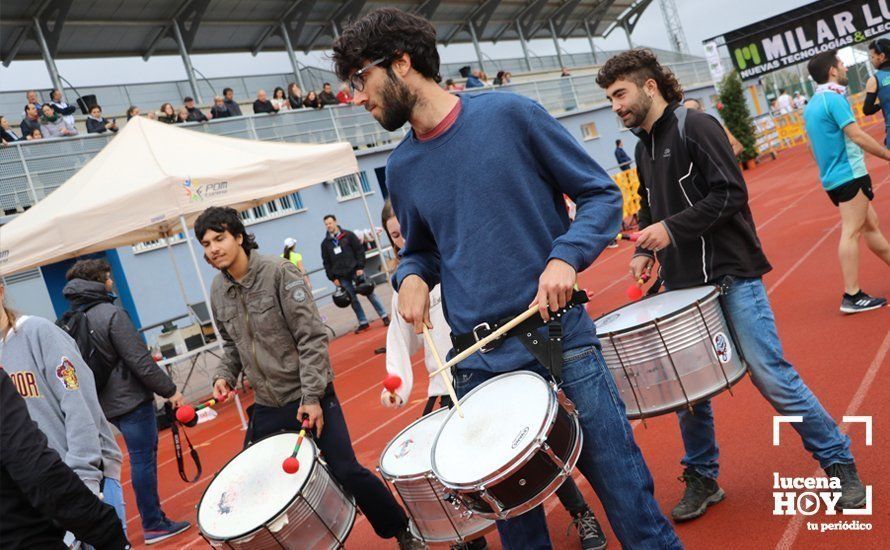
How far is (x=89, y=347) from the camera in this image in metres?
5.58

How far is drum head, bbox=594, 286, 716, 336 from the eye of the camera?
10.4 feet

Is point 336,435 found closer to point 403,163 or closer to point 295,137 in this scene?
point 403,163

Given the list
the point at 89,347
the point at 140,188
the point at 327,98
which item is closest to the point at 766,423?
the point at 89,347

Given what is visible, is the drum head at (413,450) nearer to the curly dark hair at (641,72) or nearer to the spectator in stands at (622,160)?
the curly dark hair at (641,72)

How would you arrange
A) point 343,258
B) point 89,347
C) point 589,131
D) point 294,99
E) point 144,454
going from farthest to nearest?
point 589,131 → point 294,99 → point 343,258 → point 144,454 → point 89,347

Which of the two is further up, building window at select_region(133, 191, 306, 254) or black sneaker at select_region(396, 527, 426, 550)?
building window at select_region(133, 191, 306, 254)

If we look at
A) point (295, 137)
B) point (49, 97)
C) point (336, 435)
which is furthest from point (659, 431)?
point (49, 97)

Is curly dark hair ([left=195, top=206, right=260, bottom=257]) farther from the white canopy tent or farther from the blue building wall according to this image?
the blue building wall

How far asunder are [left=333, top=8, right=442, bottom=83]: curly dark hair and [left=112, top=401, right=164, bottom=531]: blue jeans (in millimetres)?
4202

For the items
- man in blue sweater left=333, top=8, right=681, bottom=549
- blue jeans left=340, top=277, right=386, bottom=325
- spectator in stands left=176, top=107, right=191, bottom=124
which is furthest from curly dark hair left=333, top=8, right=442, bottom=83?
spectator in stands left=176, top=107, right=191, bottom=124

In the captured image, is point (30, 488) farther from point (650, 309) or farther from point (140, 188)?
point (140, 188)

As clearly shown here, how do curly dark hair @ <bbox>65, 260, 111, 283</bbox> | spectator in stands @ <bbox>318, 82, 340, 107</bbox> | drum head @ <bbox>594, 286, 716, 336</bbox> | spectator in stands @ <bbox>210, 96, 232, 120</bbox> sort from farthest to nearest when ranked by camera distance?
1. spectator in stands @ <bbox>318, 82, 340, 107</bbox>
2. spectator in stands @ <bbox>210, 96, 232, 120</bbox>
3. curly dark hair @ <bbox>65, 260, 111, 283</bbox>
4. drum head @ <bbox>594, 286, 716, 336</bbox>

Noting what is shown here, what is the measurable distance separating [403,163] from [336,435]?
204 centimetres

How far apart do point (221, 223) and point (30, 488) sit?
1.81 metres
